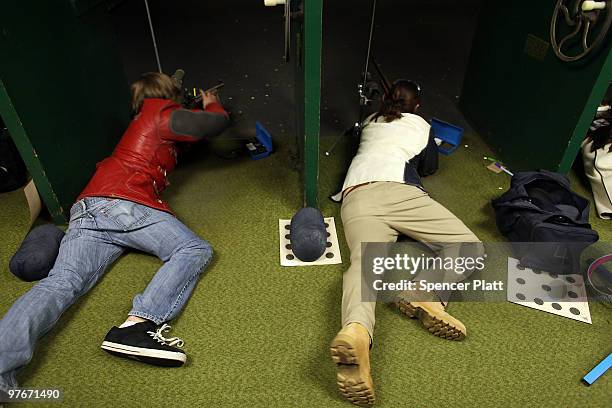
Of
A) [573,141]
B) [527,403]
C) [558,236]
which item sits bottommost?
[527,403]

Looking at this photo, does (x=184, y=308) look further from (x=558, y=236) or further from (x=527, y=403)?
(x=558, y=236)

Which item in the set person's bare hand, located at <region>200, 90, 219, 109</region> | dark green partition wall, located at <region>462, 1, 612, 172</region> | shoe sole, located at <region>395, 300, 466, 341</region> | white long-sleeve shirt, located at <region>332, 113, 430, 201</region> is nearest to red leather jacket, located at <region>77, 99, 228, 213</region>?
person's bare hand, located at <region>200, 90, 219, 109</region>

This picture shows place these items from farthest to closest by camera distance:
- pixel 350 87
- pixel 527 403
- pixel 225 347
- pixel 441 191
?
1. pixel 350 87
2. pixel 441 191
3. pixel 225 347
4. pixel 527 403

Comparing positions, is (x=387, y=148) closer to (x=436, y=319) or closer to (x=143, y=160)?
(x=436, y=319)

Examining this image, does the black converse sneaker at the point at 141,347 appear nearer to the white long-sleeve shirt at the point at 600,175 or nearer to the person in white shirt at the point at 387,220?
the person in white shirt at the point at 387,220

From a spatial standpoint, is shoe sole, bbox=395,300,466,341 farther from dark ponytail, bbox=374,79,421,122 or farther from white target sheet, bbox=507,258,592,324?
dark ponytail, bbox=374,79,421,122

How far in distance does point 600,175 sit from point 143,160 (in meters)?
1.78

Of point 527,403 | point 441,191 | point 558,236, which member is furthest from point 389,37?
point 527,403

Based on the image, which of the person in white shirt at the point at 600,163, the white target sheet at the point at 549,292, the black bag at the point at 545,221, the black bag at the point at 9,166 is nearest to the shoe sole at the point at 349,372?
the white target sheet at the point at 549,292

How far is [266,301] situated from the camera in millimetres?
1420

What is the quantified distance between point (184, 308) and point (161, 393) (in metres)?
0.28

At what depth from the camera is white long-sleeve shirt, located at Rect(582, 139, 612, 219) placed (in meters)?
1.77

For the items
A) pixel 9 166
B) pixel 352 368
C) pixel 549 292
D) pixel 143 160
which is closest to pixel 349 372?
pixel 352 368

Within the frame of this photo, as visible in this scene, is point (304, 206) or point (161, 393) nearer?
point (161, 393)
